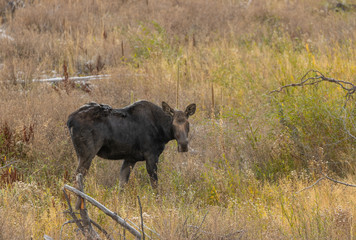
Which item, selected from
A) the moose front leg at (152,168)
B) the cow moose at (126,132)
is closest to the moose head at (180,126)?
the cow moose at (126,132)

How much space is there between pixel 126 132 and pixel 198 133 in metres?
2.53

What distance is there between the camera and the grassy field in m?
5.10

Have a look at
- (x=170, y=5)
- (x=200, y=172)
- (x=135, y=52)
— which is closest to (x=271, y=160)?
(x=200, y=172)

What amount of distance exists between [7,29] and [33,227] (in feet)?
40.8

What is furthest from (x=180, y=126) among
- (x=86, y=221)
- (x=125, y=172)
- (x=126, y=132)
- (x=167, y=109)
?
(x=86, y=221)

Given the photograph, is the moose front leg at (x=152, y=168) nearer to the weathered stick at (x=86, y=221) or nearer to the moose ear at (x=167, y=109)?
the moose ear at (x=167, y=109)

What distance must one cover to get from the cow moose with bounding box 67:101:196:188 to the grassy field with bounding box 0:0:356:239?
0.39 meters

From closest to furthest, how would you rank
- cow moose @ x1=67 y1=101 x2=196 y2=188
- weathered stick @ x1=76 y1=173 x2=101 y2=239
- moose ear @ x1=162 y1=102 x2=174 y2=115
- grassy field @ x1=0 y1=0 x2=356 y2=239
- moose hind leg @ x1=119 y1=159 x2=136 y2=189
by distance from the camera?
weathered stick @ x1=76 y1=173 x2=101 y2=239 < grassy field @ x1=0 y1=0 x2=356 y2=239 < cow moose @ x1=67 y1=101 x2=196 y2=188 < moose ear @ x1=162 y1=102 x2=174 y2=115 < moose hind leg @ x1=119 y1=159 x2=136 y2=189

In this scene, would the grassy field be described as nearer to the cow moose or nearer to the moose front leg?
the moose front leg

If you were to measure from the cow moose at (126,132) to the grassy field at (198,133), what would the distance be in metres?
0.39

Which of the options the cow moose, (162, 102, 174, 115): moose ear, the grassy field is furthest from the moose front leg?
(162, 102, 174, 115): moose ear

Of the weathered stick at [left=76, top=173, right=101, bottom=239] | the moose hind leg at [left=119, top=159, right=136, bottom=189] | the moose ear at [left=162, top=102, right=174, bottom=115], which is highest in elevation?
the moose ear at [left=162, top=102, right=174, bottom=115]

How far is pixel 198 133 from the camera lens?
8750mm

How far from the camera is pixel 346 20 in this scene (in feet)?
55.2
